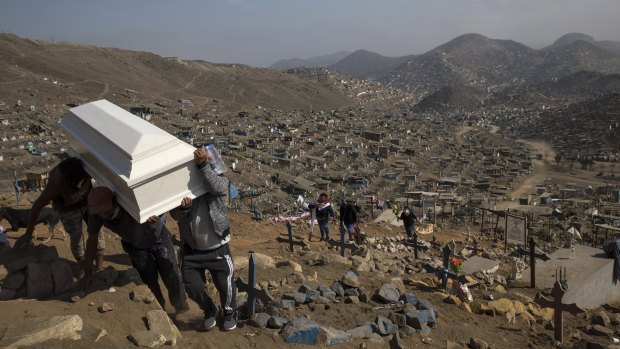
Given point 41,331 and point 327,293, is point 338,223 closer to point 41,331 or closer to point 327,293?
point 327,293

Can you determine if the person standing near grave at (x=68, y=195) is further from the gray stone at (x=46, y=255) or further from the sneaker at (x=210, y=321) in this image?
the sneaker at (x=210, y=321)

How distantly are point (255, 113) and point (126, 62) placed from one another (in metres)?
30.4

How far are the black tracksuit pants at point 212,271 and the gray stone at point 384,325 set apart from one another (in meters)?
1.35

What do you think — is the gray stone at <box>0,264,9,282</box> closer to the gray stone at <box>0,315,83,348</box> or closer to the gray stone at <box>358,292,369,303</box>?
the gray stone at <box>0,315,83,348</box>

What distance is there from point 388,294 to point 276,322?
146 cm

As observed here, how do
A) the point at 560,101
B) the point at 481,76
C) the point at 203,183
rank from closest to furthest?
the point at 203,183, the point at 560,101, the point at 481,76

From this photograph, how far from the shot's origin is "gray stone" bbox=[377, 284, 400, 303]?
486 cm

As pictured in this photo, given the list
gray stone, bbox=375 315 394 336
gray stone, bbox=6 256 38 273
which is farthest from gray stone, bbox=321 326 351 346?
gray stone, bbox=6 256 38 273

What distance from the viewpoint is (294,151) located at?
31.7 metres

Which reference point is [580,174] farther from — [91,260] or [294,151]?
[91,260]

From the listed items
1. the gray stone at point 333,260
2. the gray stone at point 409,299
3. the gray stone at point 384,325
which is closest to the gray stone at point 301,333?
the gray stone at point 384,325

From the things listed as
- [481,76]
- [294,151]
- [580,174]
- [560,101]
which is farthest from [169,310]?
[481,76]

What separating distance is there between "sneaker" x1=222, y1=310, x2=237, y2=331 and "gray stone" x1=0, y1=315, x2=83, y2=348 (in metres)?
1.09

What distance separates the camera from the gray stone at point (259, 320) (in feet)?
13.1
